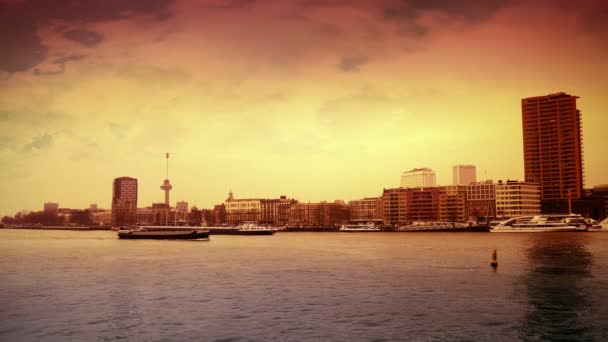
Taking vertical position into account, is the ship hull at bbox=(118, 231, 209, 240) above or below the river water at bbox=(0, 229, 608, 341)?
above

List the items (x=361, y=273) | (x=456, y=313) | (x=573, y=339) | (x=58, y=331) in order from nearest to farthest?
(x=573, y=339), (x=58, y=331), (x=456, y=313), (x=361, y=273)

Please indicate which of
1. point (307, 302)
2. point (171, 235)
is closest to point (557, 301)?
point (307, 302)

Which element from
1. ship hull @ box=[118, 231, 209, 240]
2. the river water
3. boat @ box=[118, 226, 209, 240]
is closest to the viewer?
the river water

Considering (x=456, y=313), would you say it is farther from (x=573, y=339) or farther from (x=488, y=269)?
(x=488, y=269)

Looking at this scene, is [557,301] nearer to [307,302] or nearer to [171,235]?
[307,302]

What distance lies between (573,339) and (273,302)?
19.9 meters

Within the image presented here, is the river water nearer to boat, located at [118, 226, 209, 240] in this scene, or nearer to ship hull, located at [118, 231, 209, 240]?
ship hull, located at [118, 231, 209, 240]

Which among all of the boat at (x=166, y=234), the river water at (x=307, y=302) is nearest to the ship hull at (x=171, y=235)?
the boat at (x=166, y=234)

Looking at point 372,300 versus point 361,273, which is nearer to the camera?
point 372,300

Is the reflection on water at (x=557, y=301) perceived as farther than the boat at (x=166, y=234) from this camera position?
No

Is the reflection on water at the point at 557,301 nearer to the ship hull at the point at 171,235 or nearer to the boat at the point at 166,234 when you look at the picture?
the ship hull at the point at 171,235

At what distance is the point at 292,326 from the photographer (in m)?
33.6

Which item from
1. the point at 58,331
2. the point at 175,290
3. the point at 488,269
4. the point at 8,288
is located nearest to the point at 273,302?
the point at 175,290

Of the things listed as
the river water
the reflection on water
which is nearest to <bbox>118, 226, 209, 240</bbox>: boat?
the river water
